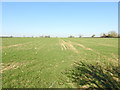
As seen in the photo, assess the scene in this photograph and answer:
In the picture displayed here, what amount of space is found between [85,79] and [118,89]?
74.5 inches

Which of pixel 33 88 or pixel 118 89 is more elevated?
pixel 33 88

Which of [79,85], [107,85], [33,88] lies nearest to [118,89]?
[107,85]

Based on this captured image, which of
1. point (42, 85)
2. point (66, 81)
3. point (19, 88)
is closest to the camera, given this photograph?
point (19, 88)

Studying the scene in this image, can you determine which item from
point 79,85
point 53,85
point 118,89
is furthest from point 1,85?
point 118,89

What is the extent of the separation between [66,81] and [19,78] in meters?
3.38

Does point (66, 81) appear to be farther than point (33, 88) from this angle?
Yes

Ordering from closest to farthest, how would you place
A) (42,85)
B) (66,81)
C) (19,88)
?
(19,88)
(42,85)
(66,81)

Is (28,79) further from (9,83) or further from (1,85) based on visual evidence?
(1,85)

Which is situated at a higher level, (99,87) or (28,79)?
(28,79)

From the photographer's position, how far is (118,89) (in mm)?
3639

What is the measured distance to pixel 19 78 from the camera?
423 cm

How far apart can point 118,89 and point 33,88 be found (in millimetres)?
5204

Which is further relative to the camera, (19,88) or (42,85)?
(42,85)

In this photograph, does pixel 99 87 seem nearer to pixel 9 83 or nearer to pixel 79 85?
pixel 79 85
